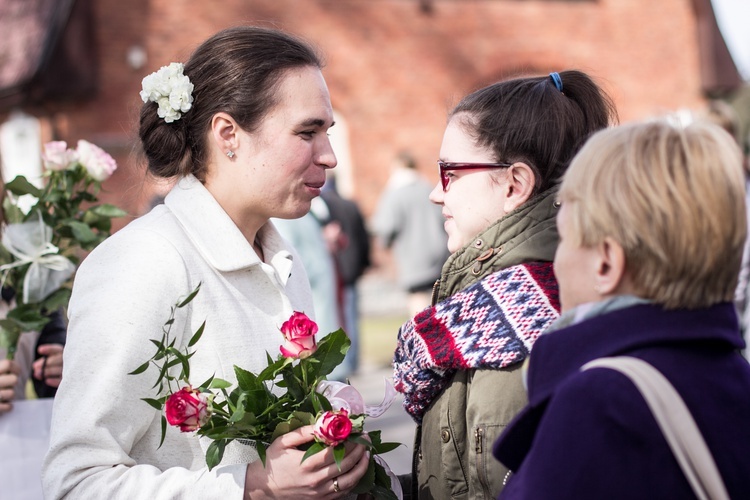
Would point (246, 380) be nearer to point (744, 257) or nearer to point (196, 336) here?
point (196, 336)

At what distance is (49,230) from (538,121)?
1803mm

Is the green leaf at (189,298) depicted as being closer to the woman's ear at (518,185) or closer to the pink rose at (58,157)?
the woman's ear at (518,185)

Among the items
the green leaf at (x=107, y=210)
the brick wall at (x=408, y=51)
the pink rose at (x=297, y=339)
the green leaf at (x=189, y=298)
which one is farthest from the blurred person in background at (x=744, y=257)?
the brick wall at (x=408, y=51)

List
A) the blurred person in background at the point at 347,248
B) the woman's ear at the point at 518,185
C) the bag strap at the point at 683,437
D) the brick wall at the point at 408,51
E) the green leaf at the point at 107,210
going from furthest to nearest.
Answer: the brick wall at the point at 408,51 < the blurred person in background at the point at 347,248 < the green leaf at the point at 107,210 < the woman's ear at the point at 518,185 < the bag strap at the point at 683,437

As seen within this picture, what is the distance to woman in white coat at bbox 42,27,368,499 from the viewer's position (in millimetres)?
2170

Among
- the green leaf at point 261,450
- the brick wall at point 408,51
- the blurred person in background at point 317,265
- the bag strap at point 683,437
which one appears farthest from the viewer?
the brick wall at point 408,51

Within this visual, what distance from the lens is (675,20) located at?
18.5 metres

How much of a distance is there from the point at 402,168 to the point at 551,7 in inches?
344

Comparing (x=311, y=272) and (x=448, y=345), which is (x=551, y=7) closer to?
(x=311, y=272)

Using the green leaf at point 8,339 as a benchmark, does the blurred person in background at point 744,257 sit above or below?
below

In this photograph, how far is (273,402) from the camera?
2.19 m

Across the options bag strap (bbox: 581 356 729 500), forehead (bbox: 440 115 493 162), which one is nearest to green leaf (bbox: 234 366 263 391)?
forehead (bbox: 440 115 493 162)

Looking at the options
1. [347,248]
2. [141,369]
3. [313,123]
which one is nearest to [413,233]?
[347,248]

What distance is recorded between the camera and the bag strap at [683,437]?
1636mm
